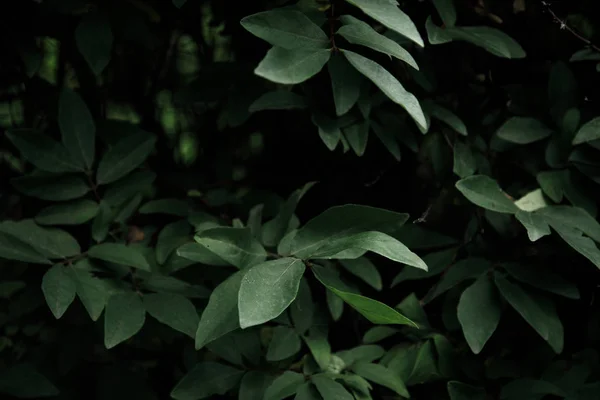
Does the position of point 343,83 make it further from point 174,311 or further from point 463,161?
point 174,311

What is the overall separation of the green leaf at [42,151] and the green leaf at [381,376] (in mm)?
588

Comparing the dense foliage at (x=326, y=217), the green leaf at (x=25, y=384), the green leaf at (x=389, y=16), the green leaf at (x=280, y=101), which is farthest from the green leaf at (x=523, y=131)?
the green leaf at (x=25, y=384)

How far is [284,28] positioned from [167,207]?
0.53 m

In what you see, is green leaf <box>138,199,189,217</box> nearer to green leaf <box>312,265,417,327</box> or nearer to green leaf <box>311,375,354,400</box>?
green leaf <box>311,375,354,400</box>

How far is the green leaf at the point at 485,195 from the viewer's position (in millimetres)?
1055

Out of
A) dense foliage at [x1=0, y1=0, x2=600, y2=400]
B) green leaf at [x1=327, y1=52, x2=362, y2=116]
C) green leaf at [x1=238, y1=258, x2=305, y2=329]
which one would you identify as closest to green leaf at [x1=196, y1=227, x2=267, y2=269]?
dense foliage at [x1=0, y1=0, x2=600, y2=400]

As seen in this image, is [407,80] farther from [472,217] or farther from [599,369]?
[599,369]

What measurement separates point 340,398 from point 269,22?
52cm

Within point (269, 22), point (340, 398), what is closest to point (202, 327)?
point (340, 398)

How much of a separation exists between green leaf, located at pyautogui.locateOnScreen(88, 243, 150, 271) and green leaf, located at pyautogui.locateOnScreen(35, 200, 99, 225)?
4.8 inches

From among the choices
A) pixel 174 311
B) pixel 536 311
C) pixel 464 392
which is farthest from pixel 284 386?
pixel 536 311

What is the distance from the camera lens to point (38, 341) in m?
1.32

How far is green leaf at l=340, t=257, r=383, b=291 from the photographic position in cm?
118

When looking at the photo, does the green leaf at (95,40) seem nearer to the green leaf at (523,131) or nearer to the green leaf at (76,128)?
the green leaf at (76,128)
